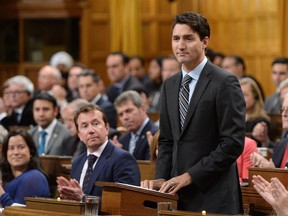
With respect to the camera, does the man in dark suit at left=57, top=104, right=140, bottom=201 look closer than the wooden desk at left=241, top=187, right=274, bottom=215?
No

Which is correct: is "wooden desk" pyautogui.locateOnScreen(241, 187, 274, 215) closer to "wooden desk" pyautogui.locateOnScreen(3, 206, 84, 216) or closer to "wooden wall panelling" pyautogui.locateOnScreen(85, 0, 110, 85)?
"wooden desk" pyautogui.locateOnScreen(3, 206, 84, 216)

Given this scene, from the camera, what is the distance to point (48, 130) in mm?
7910

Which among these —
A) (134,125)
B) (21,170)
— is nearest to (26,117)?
(134,125)

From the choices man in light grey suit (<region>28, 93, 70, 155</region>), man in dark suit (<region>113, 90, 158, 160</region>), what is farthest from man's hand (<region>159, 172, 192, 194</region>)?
man in light grey suit (<region>28, 93, 70, 155</region>)

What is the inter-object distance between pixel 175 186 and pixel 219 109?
412 millimetres

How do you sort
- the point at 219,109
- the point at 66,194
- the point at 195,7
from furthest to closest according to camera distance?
1. the point at 195,7
2. the point at 66,194
3. the point at 219,109

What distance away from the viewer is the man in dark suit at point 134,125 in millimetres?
6797

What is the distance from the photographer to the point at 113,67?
407 inches

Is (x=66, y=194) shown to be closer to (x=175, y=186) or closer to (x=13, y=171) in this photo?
(x=175, y=186)

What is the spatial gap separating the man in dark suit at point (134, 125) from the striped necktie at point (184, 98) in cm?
282

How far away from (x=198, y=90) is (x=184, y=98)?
0.30ft

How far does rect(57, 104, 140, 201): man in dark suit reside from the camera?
191 inches

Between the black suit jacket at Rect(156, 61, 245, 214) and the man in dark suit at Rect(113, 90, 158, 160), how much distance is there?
283cm

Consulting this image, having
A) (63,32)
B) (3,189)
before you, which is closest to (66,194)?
(3,189)
